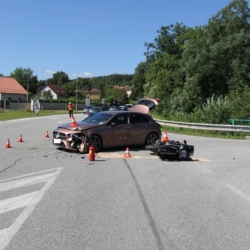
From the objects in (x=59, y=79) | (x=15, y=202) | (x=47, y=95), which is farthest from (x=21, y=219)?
(x=59, y=79)

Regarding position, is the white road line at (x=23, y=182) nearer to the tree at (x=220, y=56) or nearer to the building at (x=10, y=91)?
the tree at (x=220, y=56)

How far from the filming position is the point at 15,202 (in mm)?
5875

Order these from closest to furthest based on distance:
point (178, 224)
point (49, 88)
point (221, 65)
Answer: point (178, 224) < point (221, 65) < point (49, 88)

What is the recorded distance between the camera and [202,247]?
13.7ft

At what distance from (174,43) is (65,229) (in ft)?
169

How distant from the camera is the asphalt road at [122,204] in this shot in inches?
172

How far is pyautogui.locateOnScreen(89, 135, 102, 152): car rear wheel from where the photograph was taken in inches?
468

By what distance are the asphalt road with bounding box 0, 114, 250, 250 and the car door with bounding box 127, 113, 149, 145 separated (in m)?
2.63

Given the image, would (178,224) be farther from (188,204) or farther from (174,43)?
(174,43)

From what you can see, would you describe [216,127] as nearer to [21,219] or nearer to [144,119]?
[144,119]

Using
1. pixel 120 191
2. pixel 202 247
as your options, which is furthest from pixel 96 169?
pixel 202 247

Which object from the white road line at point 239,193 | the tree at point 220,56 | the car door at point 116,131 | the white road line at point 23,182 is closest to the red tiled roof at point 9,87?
the tree at point 220,56

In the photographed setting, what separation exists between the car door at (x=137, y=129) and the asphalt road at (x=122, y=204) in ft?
8.64

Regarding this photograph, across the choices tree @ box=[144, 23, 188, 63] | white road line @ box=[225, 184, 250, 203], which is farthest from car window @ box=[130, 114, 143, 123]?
tree @ box=[144, 23, 188, 63]
